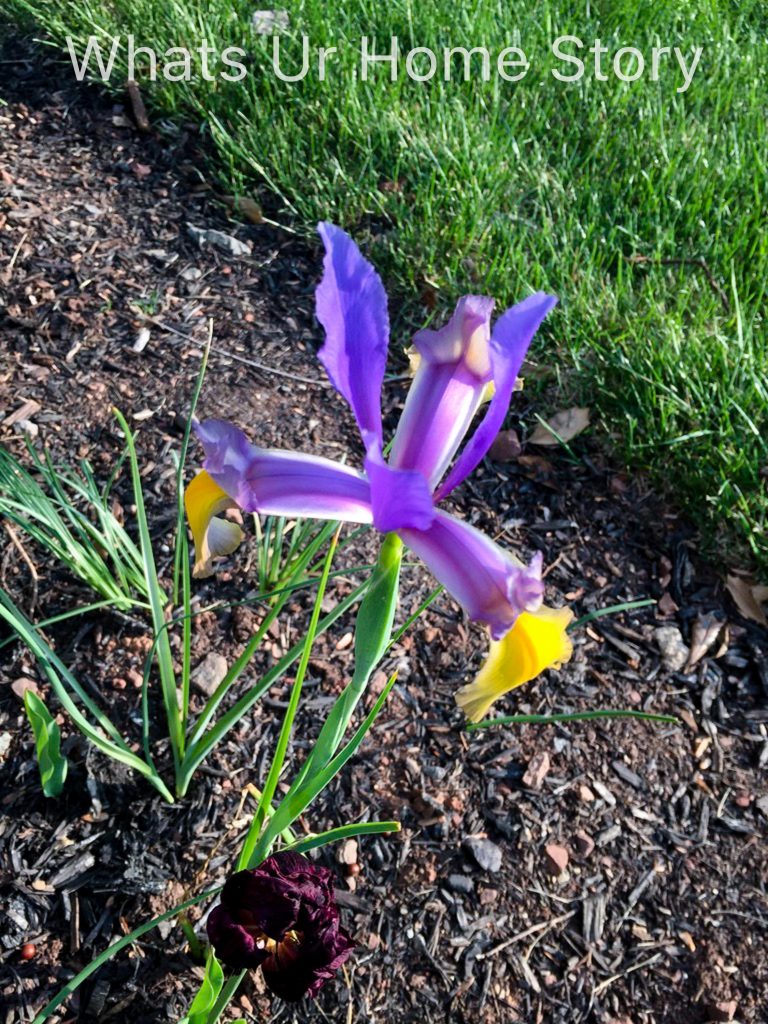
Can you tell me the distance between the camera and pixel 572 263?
265 cm

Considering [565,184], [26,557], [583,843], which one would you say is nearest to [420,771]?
[583,843]

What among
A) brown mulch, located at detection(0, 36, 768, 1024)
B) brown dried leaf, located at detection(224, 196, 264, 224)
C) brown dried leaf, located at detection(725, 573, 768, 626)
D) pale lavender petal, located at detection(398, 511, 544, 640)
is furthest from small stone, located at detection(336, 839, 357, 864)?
brown dried leaf, located at detection(224, 196, 264, 224)

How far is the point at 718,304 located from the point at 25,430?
1811 millimetres

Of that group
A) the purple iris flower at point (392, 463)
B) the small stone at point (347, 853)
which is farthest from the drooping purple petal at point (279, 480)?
the small stone at point (347, 853)

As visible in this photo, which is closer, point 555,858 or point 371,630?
point 371,630

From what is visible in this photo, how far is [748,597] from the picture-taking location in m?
2.12

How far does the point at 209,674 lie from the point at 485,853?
2.02ft

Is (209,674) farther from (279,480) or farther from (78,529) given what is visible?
(279,480)

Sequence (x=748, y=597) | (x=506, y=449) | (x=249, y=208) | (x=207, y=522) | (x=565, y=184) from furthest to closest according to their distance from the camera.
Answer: (x=565, y=184) < (x=249, y=208) < (x=506, y=449) < (x=748, y=597) < (x=207, y=522)

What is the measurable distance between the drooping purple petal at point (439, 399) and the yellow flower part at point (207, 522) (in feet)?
0.78

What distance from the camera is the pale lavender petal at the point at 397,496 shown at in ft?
3.51

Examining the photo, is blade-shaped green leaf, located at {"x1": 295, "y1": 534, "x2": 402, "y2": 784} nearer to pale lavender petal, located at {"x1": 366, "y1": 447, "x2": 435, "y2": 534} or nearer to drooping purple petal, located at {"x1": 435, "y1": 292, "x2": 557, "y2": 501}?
pale lavender petal, located at {"x1": 366, "y1": 447, "x2": 435, "y2": 534}

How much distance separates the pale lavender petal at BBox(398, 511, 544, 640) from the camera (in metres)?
1.07

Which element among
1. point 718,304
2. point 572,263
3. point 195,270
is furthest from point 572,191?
point 195,270
